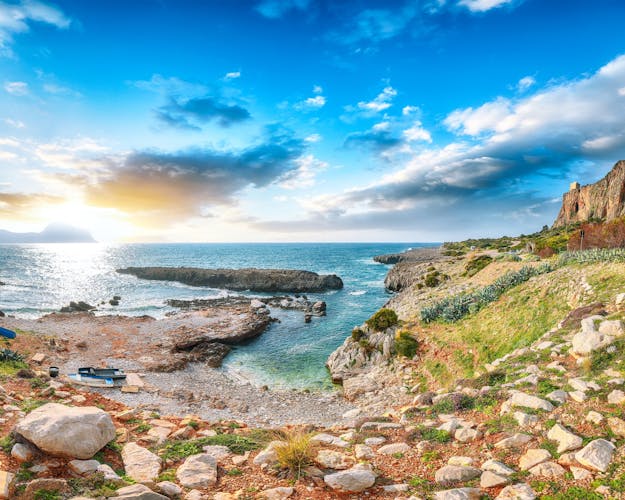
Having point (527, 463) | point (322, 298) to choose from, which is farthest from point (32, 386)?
point (322, 298)

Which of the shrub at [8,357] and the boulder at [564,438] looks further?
the shrub at [8,357]

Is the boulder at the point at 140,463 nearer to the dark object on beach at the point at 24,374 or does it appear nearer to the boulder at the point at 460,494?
the boulder at the point at 460,494

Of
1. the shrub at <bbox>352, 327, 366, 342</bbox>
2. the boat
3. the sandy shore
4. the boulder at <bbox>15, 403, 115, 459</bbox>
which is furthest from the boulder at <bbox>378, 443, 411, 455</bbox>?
the boat

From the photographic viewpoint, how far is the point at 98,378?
18188 millimetres

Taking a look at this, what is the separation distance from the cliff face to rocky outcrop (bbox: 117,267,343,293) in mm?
80461

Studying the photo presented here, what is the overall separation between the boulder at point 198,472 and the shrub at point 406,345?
1338 centimetres

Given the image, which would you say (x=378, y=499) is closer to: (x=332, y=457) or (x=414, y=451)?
(x=332, y=457)

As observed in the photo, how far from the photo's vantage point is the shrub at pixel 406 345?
59.7 ft

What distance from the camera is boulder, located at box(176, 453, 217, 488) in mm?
6332

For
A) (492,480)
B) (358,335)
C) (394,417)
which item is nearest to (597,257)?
(358,335)

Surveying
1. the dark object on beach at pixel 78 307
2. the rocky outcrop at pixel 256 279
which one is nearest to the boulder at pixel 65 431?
the dark object on beach at pixel 78 307

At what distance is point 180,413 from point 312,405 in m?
6.46

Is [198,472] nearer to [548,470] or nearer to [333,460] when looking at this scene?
[333,460]

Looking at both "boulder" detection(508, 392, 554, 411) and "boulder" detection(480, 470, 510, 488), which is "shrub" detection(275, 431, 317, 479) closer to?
"boulder" detection(480, 470, 510, 488)
